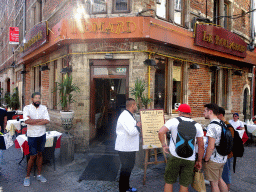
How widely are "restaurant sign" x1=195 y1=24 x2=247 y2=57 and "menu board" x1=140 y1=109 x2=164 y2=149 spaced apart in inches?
173

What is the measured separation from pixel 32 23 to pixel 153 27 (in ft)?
25.1

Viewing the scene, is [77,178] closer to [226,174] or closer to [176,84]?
[226,174]

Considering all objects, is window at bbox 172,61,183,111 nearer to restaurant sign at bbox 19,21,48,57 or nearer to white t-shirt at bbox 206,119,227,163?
white t-shirt at bbox 206,119,227,163

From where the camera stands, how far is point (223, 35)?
853 centimetres


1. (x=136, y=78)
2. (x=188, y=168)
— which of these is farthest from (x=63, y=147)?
(x=188, y=168)

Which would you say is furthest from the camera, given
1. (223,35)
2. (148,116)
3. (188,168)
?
(223,35)

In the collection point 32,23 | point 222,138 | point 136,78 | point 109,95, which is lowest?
point 222,138

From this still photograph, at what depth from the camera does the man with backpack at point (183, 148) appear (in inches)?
115

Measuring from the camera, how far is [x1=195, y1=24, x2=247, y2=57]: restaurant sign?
7.67m

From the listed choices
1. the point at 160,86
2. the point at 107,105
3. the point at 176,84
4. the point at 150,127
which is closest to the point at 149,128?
the point at 150,127

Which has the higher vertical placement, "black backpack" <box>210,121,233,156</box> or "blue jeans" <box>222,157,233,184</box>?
"black backpack" <box>210,121,233,156</box>

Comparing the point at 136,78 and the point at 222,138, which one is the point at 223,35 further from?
the point at 222,138

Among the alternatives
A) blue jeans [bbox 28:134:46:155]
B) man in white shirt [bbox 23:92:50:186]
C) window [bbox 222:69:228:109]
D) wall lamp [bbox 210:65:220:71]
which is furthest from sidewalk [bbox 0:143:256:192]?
window [bbox 222:69:228:109]

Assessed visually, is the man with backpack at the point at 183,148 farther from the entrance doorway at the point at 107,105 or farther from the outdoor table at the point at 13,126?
the outdoor table at the point at 13,126
